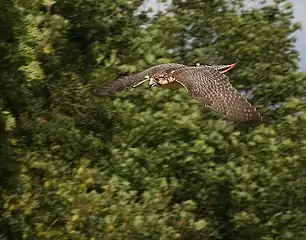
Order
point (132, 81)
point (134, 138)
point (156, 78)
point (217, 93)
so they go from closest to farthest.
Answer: point (217, 93) → point (156, 78) → point (132, 81) → point (134, 138)

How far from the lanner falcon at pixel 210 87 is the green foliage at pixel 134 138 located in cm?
172

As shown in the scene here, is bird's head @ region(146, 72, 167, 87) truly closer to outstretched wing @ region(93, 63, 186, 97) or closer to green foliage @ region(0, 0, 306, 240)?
outstretched wing @ region(93, 63, 186, 97)

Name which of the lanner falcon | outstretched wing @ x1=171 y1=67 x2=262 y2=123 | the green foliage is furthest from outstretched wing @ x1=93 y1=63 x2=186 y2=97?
the green foliage

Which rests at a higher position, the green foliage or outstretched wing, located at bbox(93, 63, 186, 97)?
outstretched wing, located at bbox(93, 63, 186, 97)

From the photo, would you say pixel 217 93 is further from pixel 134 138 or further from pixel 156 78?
pixel 134 138

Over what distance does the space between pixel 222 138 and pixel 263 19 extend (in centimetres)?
184

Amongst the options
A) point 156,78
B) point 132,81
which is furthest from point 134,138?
point 156,78

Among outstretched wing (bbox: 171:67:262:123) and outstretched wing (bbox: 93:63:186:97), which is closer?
outstretched wing (bbox: 171:67:262:123)

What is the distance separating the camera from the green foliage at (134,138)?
8.42m

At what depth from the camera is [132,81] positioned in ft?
23.3

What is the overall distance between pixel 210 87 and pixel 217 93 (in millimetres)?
64

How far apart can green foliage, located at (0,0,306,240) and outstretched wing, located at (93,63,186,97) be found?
1.13 meters

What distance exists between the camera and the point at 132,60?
948cm

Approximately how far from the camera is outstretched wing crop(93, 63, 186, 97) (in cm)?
684
